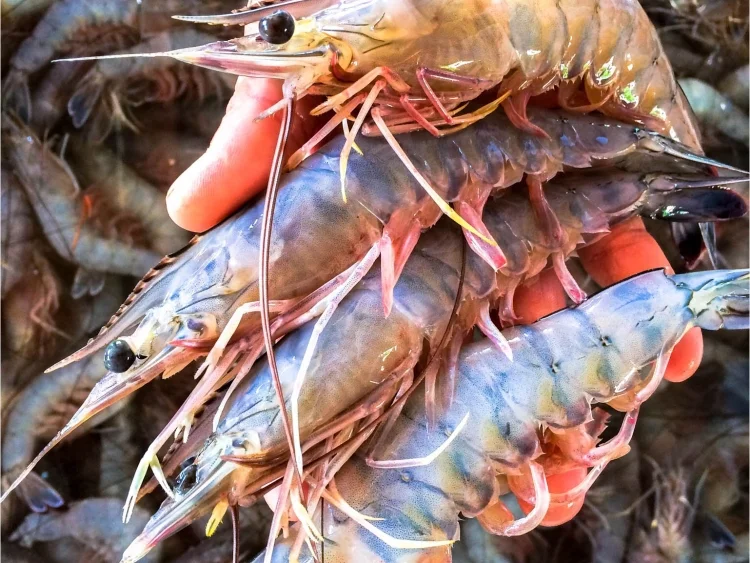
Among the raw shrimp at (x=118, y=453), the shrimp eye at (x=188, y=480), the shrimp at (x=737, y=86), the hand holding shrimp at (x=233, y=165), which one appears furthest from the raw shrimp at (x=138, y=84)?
the shrimp at (x=737, y=86)

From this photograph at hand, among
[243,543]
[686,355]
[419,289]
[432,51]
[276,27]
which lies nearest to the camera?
[276,27]

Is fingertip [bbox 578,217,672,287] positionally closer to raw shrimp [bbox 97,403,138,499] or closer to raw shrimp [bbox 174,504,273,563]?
raw shrimp [bbox 174,504,273,563]

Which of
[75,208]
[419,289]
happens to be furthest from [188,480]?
[75,208]

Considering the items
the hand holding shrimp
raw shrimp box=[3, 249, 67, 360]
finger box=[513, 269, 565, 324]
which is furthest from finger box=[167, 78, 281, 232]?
raw shrimp box=[3, 249, 67, 360]

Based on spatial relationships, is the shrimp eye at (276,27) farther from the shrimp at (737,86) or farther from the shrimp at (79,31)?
the shrimp at (737,86)

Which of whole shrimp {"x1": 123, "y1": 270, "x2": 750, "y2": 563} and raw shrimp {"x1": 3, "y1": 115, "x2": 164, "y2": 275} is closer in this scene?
whole shrimp {"x1": 123, "y1": 270, "x2": 750, "y2": 563}

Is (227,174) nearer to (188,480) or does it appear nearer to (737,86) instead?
(188,480)
